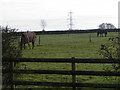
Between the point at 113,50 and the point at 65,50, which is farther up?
the point at 113,50

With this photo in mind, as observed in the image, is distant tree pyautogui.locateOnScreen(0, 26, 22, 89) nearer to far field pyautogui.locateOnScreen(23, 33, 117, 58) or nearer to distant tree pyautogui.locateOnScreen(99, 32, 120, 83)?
distant tree pyautogui.locateOnScreen(99, 32, 120, 83)

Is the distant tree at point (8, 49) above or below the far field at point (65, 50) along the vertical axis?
above

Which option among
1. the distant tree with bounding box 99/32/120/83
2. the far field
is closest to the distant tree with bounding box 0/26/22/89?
the distant tree with bounding box 99/32/120/83

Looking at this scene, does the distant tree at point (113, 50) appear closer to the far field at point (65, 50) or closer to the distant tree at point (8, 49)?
the far field at point (65, 50)

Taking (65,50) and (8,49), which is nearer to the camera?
(8,49)

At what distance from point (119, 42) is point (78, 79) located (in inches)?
118

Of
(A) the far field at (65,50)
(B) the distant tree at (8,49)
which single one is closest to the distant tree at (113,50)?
(A) the far field at (65,50)

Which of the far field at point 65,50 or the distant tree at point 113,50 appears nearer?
the distant tree at point 113,50

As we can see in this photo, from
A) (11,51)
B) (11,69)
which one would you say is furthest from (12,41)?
(11,69)

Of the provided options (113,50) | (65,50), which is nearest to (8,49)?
(113,50)

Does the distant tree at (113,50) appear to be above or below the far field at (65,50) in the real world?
above

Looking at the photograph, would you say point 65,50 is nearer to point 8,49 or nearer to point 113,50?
point 113,50

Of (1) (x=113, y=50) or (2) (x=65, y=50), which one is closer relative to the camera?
(1) (x=113, y=50)

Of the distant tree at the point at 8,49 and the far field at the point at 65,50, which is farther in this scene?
the far field at the point at 65,50
